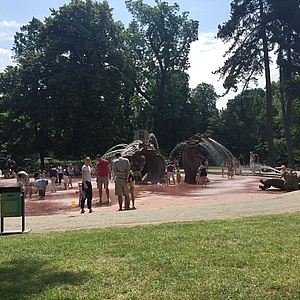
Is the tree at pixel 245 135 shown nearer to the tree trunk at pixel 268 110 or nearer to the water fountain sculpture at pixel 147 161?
the tree trunk at pixel 268 110

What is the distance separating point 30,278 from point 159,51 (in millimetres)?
55268

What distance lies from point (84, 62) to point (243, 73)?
55.7ft

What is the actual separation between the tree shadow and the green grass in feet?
0.04

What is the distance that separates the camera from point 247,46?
40688mm

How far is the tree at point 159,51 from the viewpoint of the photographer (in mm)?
57938

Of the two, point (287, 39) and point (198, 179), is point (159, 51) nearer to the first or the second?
point (287, 39)

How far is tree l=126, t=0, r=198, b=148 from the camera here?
57.9 meters

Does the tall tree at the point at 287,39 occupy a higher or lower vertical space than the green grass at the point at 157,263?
higher

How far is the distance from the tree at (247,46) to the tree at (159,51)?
17.3m

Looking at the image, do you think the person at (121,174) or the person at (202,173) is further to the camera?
the person at (202,173)

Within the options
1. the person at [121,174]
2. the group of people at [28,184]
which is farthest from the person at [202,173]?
the person at [121,174]

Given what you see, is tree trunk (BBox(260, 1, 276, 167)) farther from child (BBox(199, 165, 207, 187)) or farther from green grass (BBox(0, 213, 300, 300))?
green grass (BBox(0, 213, 300, 300))

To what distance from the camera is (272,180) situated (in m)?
21.6

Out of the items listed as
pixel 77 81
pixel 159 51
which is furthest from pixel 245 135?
pixel 77 81
